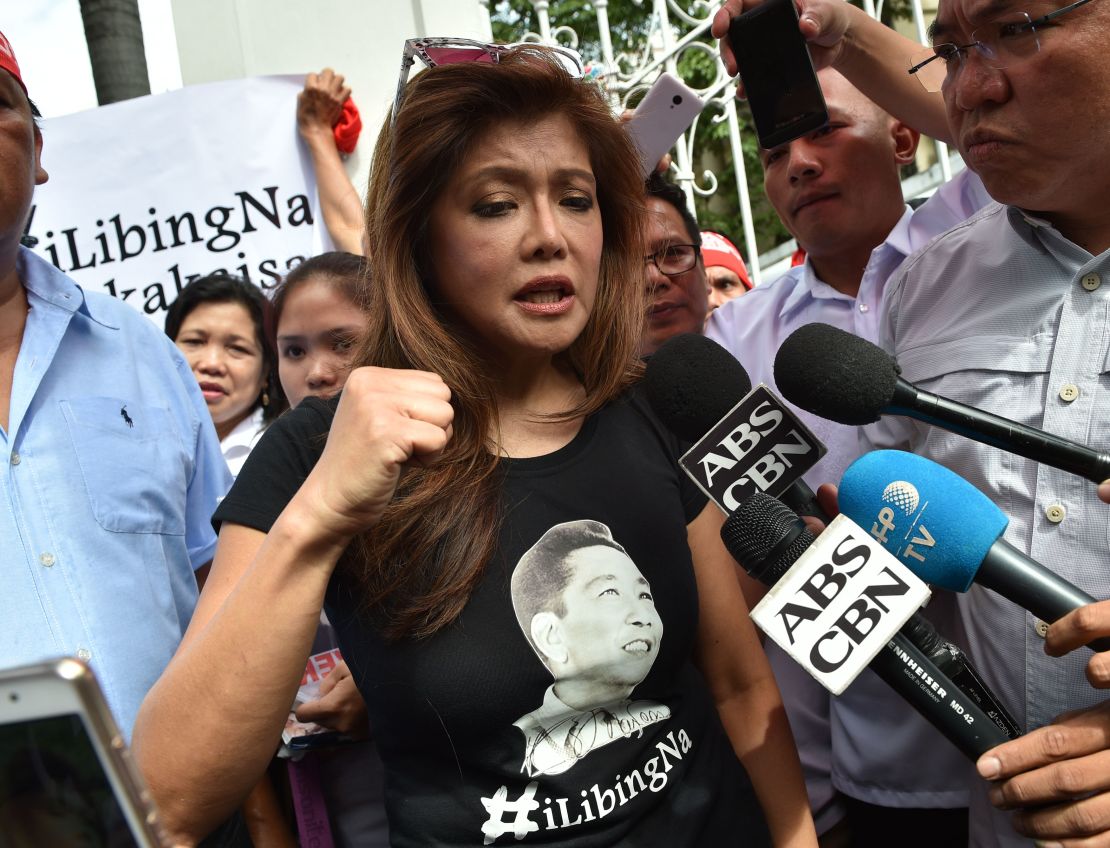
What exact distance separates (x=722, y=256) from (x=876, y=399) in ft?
9.95

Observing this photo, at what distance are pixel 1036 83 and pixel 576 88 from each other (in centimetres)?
80

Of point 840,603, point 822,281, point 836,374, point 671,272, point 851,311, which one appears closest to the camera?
point 840,603

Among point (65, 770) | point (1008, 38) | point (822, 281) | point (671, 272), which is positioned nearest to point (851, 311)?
point (822, 281)

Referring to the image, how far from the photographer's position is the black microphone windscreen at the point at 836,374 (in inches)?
56.4

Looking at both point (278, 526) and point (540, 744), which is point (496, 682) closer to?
point (540, 744)

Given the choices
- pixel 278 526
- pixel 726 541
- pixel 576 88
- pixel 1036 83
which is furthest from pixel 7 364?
pixel 1036 83

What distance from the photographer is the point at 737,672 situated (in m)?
1.87

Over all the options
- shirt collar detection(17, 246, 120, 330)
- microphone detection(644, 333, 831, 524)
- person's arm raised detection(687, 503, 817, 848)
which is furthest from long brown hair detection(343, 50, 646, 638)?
shirt collar detection(17, 246, 120, 330)

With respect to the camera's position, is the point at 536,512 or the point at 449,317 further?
the point at 449,317

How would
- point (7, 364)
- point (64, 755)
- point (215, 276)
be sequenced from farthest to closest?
point (215, 276) → point (7, 364) → point (64, 755)

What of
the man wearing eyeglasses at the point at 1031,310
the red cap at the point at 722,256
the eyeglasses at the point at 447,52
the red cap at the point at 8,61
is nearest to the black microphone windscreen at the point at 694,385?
the man wearing eyeglasses at the point at 1031,310

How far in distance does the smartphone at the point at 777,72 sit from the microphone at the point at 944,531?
0.81 metres

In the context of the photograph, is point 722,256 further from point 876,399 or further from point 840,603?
point 840,603

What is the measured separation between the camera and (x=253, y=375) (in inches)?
143
